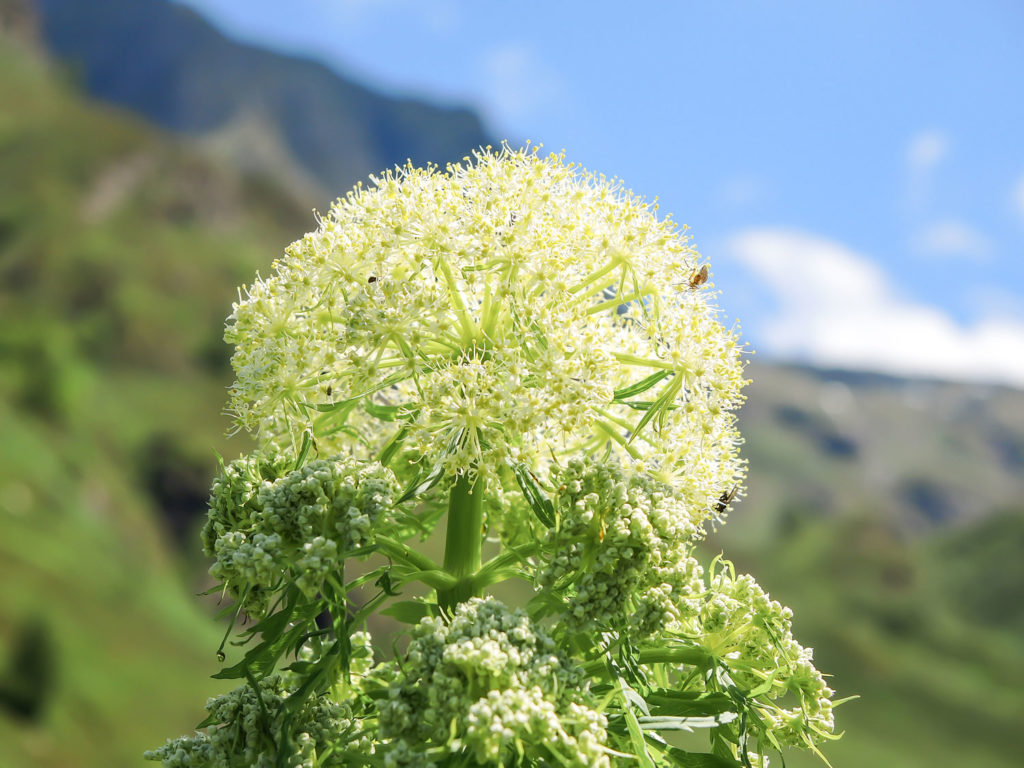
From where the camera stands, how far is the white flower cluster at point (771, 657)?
3.81 metres

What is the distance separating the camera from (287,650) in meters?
3.79

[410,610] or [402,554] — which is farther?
[410,610]

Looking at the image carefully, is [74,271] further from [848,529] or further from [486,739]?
[848,529]

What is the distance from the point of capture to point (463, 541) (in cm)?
395

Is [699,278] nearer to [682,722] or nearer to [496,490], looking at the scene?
[496,490]

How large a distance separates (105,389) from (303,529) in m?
60.0

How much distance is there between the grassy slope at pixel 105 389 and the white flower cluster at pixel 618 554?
22694mm

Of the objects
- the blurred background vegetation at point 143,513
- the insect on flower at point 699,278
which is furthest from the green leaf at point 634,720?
the blurred background vegetation at point 143,513

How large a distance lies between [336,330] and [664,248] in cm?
155

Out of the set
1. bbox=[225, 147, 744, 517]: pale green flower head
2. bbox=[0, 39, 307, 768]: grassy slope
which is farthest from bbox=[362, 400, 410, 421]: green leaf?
bbox=[0, 39, 307, 768]: grassy slope

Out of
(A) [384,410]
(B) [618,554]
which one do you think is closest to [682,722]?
(B) [618,554]

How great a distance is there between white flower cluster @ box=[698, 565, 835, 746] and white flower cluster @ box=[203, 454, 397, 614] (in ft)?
5.08

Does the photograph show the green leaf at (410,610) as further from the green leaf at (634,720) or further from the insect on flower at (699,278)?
the insect on flower at (699,278)

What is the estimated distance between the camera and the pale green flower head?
3.61 metres
